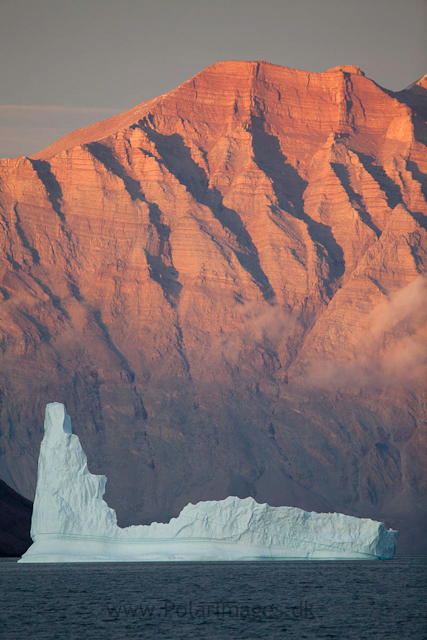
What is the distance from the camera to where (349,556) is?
136625 mm

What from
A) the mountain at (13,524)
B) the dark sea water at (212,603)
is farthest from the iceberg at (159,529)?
the mountain at (13,524)

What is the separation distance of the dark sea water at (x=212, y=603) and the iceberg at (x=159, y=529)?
8.36 ft

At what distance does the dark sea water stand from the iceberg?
2.55 metres

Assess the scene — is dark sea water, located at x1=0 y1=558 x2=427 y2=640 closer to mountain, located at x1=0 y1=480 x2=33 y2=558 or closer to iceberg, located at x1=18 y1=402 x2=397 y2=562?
iceberg, located at x1=18 y1=402 x2=397 y2=562

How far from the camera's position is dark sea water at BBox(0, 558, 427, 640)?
81.6m

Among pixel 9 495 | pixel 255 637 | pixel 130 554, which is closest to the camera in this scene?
pixel 255 637

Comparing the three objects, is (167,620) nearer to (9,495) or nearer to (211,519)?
(211,519)

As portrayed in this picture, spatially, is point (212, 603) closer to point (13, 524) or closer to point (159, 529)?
point (159, 529)

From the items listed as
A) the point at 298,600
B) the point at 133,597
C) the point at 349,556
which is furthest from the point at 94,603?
the point at 349,556

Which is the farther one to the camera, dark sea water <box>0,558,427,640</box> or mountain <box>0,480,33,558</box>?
mountain <box>0,480,33,558</box>

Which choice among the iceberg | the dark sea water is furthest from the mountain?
the iceberg

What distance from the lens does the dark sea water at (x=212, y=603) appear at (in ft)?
268

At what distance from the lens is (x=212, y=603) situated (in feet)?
321

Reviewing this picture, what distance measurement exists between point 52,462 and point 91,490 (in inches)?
182
